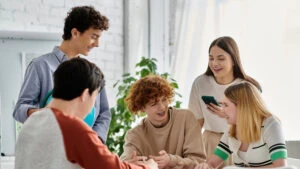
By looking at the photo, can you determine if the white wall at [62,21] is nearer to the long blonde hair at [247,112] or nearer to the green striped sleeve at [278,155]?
the long blonde hair at [247,112]

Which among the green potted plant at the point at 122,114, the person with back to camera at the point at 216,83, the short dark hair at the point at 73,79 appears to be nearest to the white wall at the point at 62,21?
the green potted plant at the point at 122,114

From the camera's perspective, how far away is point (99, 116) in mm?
2957

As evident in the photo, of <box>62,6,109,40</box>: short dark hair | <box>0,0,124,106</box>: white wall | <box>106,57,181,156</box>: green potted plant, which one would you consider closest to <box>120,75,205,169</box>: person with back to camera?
<box>62,6,109,40</box>: short dark hair

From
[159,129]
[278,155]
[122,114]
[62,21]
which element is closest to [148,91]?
[159,129]

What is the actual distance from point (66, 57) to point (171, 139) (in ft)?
2.29

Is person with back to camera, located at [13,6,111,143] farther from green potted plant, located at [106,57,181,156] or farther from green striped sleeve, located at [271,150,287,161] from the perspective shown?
green potted plant, located at [106,57,181,156]

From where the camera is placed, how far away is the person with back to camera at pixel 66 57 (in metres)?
2.74

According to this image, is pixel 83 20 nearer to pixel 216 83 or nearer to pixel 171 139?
pixel 171 139

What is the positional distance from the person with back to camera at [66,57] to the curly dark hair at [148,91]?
0.79 feet

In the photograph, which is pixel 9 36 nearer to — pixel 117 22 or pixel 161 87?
pixel 117 22

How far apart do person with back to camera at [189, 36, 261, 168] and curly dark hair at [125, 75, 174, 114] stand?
1.25ft

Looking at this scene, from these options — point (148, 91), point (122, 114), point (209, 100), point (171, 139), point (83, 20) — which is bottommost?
point (122, 114)

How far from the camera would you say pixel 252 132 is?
101 inches

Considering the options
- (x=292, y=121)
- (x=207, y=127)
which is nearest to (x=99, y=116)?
(x=207, y=127)
